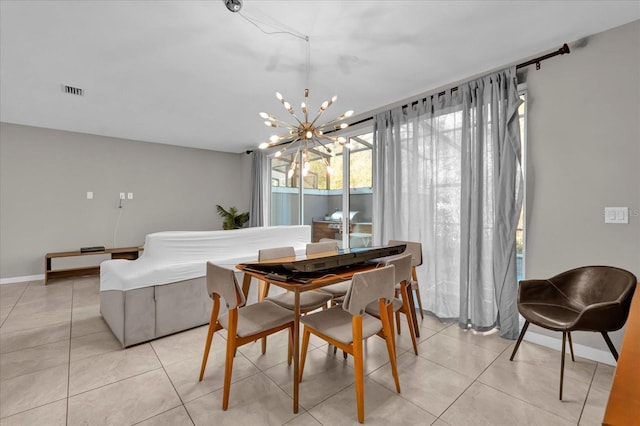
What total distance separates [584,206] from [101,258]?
6.75 meters

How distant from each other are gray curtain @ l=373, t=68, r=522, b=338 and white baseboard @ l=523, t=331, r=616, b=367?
0.18 m

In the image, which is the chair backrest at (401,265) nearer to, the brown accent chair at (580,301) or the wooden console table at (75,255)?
the brown accent chair at (580,301)

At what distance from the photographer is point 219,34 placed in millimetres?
2217

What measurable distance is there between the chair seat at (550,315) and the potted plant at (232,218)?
16.7 feet

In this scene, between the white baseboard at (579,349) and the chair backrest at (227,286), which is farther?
the white baseboard at (579,349)

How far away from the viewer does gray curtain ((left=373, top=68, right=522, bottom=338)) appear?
259cm

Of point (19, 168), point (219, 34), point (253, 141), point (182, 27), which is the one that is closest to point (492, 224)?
point (219, 34)

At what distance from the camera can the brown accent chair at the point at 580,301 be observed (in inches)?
69.9

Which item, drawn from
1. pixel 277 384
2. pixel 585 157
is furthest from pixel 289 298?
pixel 585 157

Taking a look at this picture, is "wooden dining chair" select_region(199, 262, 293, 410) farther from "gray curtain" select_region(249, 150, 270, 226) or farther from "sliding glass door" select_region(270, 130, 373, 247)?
"gray curtain" select_region(249, 150, 270, 226)

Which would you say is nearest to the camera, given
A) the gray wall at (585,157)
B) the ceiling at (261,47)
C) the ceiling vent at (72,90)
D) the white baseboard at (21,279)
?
the ceiling at (261,47)

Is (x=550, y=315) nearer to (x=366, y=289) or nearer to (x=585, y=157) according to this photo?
(x=585, y=157)

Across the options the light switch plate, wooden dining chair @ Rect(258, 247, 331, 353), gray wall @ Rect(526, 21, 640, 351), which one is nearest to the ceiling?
gray wall @ Rect(526, 21, 640, 351)

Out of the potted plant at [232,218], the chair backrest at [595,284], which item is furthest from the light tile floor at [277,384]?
the potted plant at [232,218]
